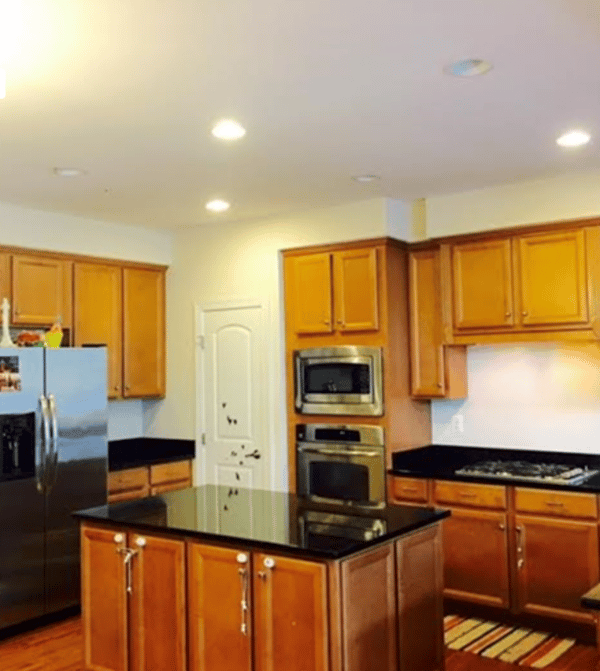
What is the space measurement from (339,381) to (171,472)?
4.97 feet

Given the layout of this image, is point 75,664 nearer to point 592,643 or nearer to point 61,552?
point 61,552

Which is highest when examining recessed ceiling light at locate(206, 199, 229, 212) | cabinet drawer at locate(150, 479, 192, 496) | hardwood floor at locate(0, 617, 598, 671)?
recessed ceiling light at locate(206, 199, 229, 212)

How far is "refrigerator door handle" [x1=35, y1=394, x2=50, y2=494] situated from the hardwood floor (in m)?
0.84

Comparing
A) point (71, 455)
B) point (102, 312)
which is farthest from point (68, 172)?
point (71, 455)

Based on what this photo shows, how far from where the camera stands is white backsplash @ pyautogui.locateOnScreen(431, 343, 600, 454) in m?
4.85

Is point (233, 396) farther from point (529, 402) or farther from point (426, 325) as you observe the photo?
point (529, 402)

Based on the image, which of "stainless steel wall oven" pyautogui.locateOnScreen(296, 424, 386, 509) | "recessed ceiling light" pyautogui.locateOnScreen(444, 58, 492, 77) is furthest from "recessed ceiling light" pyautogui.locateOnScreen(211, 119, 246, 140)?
"stainless steel wall oven" pyautogui.locateOnScreen(296, 424, 386, 509)

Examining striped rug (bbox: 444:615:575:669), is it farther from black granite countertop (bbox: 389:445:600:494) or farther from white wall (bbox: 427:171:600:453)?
white wall (bbox: 427:171:600:453)

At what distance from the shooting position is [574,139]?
12.5 ft

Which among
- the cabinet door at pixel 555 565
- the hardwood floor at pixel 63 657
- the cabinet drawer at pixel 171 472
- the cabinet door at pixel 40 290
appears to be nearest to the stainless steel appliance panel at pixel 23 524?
the hardwood floor at pixel 63 657

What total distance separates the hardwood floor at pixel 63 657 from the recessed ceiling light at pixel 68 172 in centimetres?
258

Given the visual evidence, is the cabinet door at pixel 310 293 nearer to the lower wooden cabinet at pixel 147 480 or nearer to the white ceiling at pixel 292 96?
the white ceiling at pixel 292 96

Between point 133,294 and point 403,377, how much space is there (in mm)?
2206

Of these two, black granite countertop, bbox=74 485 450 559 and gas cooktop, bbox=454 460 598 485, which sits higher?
gas cooktop, bbox=454 460 598 485
